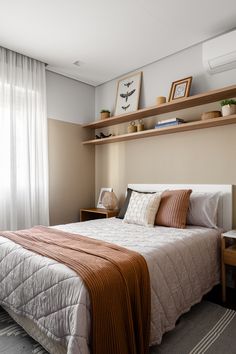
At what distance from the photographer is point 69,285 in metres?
1.22

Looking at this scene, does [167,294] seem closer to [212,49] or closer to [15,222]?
[15,222]

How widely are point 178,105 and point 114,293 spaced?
2.18 metres

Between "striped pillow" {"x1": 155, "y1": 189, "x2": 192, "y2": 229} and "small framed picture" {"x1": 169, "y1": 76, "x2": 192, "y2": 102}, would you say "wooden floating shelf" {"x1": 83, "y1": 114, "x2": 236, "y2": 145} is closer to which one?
"small framed picture" {"x1": 169, "y1": 76, "x2": 192, "y2": 102}

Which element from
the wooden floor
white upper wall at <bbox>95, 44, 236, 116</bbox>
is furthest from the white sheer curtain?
the wooden floor

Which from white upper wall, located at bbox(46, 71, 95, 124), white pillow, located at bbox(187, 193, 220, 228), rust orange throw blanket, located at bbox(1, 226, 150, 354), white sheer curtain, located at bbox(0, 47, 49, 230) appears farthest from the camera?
white upper wall, located at bbox(46, 71, 95, 124)

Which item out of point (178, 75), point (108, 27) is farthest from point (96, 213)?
point (108, 27)

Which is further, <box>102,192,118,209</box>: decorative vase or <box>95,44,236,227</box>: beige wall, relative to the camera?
<box>102,192,118,209</box>: decorative vase

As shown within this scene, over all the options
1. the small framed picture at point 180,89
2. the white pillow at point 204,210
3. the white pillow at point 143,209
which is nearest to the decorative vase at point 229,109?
the small framed picture at point 180,89

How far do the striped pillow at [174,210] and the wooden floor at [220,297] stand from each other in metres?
0.68

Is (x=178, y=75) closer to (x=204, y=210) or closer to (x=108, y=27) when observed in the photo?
(x=108, y=27)

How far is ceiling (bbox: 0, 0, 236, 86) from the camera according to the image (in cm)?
212

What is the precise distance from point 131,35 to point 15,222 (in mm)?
2475

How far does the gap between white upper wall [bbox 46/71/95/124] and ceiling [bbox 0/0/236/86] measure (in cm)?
34

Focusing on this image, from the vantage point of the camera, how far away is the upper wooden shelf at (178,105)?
2.39 metres
